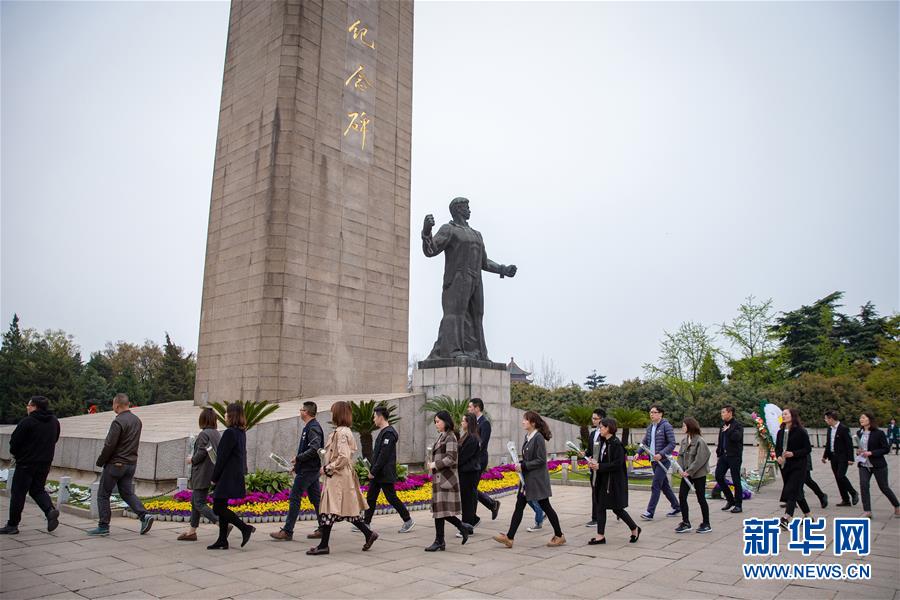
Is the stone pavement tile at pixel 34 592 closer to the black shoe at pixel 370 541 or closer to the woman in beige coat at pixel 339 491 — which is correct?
the woman in beige coat at pixel 339 491

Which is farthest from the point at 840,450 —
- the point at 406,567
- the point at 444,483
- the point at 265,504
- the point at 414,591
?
the point at 265,504

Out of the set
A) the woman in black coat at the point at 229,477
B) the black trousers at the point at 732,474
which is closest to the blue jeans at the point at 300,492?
the woman in black coat at the point at 229,477

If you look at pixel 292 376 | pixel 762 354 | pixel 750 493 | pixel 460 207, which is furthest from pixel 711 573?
pixel 762 354

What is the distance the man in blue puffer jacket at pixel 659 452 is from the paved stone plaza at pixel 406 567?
1.93ft

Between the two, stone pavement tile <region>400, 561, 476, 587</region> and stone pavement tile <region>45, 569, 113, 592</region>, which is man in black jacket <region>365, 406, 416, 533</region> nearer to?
stone pavement tile <region>400, 561, 476, 587</region>

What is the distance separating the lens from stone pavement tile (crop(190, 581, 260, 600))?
5043mm

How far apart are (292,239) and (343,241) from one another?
181 cm

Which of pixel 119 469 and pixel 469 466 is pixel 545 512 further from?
pixel 119 469

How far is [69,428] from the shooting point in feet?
47.4

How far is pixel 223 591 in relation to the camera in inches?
205

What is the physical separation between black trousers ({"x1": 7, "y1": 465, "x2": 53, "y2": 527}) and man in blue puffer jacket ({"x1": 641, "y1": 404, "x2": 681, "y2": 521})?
804 centimetres

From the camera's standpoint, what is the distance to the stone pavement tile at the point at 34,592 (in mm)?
5070

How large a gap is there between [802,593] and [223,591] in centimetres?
494

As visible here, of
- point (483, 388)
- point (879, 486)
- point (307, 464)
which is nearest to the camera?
point (307, 464)
